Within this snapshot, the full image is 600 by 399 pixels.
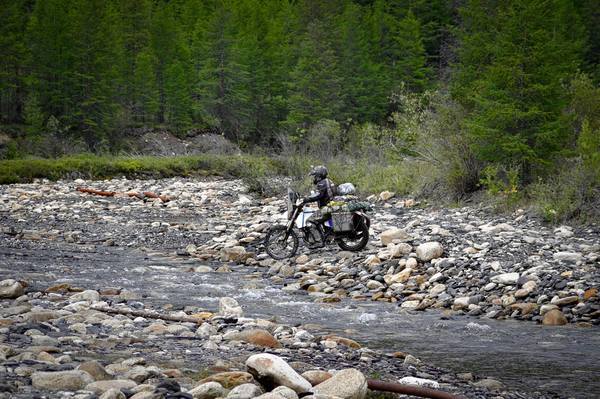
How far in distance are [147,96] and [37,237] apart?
132 feet

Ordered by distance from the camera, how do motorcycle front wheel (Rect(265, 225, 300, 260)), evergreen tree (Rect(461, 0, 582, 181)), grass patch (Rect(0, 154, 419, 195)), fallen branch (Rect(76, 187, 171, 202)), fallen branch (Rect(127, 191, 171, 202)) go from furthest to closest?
fallen branch (Rect(76, 187, 171, 202))
fallen branch (Rect(127, 191, 171, 202))
grass patch (Rect(0, 154, 419, 195))
evergreen tree (Rect(461, 0, 582, 181))
motorcycle front wheel (Rect(265, 225, 300, 260))

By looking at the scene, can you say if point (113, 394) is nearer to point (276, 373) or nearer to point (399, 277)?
point (276, 373)

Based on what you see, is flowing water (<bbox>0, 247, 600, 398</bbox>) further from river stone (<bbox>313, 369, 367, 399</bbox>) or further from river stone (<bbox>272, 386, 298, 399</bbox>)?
river stone (<bbox>272, 386, 298, 399</bbox>)

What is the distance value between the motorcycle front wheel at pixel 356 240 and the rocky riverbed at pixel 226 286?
0.25 meters

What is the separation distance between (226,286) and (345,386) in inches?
252

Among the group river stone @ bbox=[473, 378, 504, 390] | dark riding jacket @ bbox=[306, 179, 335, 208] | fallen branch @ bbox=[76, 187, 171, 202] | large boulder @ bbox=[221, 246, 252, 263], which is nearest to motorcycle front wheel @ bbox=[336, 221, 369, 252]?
dark riding jacket @ bbox=[306, 179, 335, 208]

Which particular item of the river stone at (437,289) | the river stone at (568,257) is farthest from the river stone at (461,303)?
the river stone at (568,257)

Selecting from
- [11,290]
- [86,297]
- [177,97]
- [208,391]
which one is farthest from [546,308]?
[177,97]

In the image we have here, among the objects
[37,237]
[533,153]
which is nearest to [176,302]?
[37,237]

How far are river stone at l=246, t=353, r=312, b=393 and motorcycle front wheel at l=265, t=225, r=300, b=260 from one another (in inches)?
320

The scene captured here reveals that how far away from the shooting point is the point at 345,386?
397 centimetres

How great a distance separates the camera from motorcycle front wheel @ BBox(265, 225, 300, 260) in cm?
1230

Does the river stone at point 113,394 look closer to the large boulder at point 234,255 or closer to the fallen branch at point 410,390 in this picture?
the fallen branch at point 410,390

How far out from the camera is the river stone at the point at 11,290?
25.3ft
